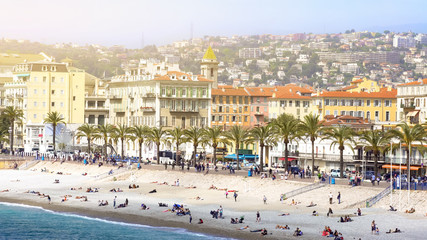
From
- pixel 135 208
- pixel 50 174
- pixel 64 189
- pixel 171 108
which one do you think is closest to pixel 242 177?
pixel 135 208

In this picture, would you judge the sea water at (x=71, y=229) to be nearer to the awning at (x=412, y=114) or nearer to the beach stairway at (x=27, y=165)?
the beach stairway at (x=27, y=165)

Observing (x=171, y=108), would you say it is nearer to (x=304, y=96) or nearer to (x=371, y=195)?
(x=304, y=96)

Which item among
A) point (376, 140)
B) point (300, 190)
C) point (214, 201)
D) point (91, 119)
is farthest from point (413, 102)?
point (91, 119)

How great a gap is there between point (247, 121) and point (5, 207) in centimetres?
7523

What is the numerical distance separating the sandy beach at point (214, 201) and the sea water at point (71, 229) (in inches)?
56.5

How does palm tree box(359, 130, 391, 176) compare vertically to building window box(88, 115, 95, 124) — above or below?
below

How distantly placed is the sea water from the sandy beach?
4.71ft

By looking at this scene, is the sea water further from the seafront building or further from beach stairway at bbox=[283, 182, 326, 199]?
the seafront building

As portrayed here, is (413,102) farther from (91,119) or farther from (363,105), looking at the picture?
(91,119)

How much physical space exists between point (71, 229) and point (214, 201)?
49.7 feet

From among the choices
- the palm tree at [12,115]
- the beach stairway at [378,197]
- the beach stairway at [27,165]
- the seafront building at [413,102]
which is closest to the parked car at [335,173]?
the beach stairway at [378,197]

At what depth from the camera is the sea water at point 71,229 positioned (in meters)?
63.6

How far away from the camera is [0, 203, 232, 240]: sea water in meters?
63.6

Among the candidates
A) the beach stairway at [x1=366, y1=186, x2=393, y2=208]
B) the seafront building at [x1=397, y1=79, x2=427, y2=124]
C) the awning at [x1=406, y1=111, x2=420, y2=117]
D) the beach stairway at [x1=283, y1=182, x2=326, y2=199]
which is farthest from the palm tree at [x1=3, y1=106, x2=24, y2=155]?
the beach stairway at [x1=366, y1=186, x2=393, y2=208]
